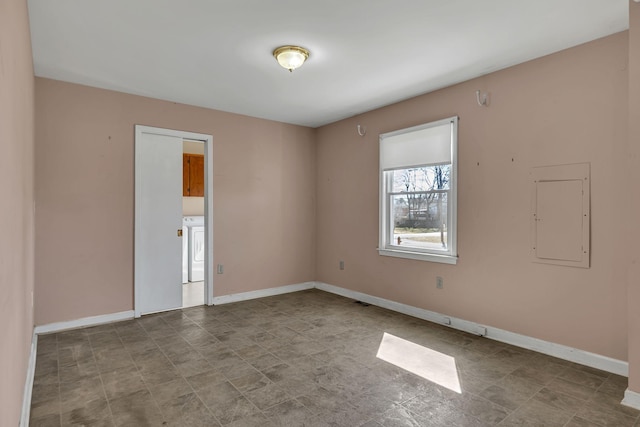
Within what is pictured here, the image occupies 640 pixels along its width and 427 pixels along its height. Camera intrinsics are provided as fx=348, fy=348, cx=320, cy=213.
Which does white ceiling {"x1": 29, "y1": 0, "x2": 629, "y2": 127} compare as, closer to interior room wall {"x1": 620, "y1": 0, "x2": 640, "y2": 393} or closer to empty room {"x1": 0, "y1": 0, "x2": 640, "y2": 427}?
empty room {"x1": 0, "y1": 0, "x2": 640, "y2": 427}

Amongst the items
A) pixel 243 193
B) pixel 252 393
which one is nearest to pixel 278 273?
pixel 243 193

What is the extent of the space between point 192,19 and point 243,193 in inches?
110

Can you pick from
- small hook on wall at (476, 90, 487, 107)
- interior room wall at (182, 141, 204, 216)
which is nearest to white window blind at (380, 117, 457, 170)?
small hook on wall at (476, 90, 487, 107)

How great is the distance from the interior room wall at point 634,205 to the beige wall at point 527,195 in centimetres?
46

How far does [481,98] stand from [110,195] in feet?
13.8

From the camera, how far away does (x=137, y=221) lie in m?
4.18

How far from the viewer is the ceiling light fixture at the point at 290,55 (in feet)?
9.77

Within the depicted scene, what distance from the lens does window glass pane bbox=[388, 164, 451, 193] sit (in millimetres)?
4012

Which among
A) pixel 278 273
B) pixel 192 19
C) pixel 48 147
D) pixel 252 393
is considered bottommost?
pixel 252 393

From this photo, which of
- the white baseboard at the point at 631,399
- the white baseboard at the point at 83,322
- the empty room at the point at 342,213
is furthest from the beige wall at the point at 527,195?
the white baseboard at the point at 83,322

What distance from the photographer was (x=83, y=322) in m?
3.83

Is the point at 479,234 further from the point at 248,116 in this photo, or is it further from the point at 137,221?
the point at 137,221

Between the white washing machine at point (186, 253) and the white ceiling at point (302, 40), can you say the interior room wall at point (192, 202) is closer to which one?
the white washing machine at point (186, 253)

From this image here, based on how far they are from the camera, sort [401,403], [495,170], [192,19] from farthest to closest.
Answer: [495,170] → [192,19] → [401,403]
